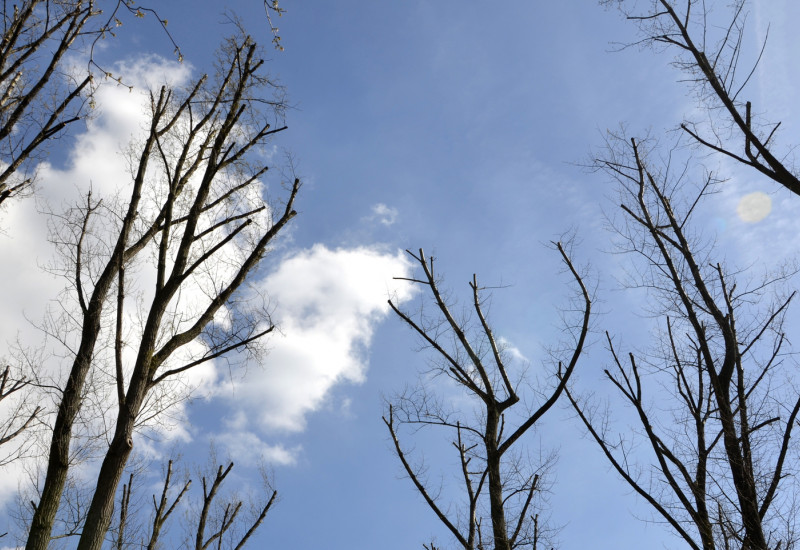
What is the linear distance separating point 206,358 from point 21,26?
3736 mm

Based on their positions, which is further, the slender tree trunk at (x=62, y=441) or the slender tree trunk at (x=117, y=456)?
the slender tree trunk at (x=62, y=441)

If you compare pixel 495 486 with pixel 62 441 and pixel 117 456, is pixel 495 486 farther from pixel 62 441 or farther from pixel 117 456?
pixel 62 441

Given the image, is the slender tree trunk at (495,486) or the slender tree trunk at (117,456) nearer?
the slender tree trunk at (117,456)

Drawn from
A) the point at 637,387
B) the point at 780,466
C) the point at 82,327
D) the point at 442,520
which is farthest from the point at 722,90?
the point at 82,327

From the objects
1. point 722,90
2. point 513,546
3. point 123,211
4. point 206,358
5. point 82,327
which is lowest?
point 513,546

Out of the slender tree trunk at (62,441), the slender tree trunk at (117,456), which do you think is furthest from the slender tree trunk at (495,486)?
the slender tree trunk at (62,441)

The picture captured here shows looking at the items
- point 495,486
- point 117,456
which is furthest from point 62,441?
point 495,486

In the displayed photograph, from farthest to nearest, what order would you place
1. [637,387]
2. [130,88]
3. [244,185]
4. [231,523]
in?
[231,523]
[244,185]
[637,387]
[130,88]

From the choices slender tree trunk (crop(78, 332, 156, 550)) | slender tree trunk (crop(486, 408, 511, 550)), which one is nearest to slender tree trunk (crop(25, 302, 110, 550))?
slender tree trunk (crop(78, 332, 156, 550))

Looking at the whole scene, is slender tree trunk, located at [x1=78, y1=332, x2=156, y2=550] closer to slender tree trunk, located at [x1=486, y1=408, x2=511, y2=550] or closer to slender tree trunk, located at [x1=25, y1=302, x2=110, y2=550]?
slender tree trunk, located at [x1=25, y1=302, x2=110, y2=550]

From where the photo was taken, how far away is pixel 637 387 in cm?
573

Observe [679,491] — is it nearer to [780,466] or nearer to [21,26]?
[780,466]

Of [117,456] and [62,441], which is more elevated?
[62,441]

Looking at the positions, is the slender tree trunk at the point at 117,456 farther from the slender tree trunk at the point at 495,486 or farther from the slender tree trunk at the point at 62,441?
the slender tree trunk at the point at 495,486
